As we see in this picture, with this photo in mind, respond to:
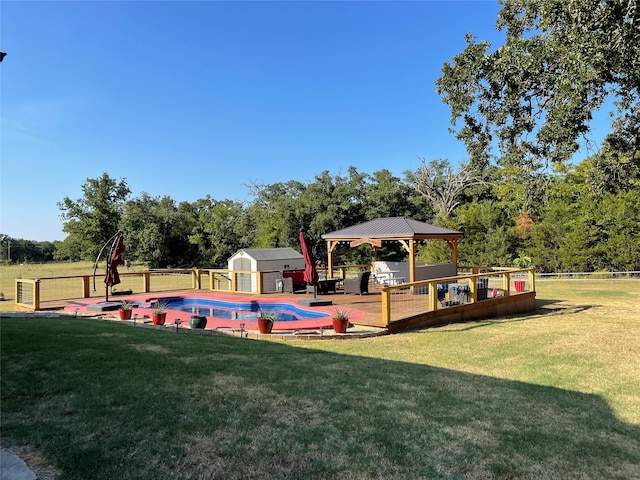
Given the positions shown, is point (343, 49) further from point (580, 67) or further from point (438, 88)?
point (580, 67)

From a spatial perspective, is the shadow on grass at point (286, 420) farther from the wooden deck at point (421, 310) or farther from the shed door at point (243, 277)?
the shed door at point (243, 277)


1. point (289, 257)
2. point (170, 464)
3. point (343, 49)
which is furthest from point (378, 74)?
point (170, 464)

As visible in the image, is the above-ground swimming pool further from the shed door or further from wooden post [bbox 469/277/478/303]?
wooden post [bbox 469/277/478/303]

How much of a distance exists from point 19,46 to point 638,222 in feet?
85.8

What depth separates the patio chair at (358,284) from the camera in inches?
554

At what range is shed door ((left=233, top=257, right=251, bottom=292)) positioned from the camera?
16.0 metres

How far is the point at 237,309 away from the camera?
1336 centimetres

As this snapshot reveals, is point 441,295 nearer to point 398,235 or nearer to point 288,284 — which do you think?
point 398,235

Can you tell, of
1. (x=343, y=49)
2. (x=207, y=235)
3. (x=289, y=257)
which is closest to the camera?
(x=289, y=257)

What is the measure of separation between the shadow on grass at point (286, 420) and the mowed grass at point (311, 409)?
0.02 metres

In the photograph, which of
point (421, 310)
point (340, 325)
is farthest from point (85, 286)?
point (421, 310)

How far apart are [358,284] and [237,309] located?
415 centimetres

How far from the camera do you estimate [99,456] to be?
2791 mm

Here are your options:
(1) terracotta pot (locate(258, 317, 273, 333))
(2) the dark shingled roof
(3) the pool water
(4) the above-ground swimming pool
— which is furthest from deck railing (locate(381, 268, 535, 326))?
(1) terracotta pot (locate(258, 317, 273, 333))
